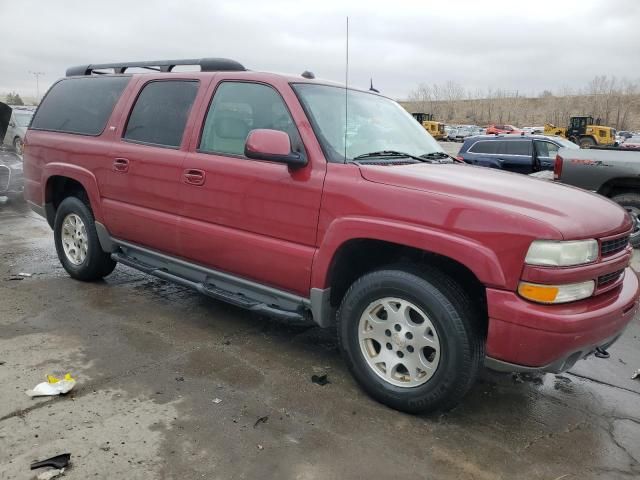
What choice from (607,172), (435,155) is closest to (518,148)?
(607,172)

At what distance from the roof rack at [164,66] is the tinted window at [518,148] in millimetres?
10251

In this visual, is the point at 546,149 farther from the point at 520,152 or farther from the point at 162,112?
the point at 162,112

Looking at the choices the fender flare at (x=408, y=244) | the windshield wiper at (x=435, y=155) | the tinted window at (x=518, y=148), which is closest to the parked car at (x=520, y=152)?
the tinted window at (x=518, y=148)

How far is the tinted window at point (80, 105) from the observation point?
462 centimetres

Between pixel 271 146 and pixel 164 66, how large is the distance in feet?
6.25

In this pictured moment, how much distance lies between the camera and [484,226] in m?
2.59

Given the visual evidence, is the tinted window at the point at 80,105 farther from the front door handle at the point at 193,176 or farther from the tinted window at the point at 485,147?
the tinted window at the point at 485,147

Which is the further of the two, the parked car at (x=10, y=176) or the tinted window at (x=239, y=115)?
the parked car at (x=10, y=176)

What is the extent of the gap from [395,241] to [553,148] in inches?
444

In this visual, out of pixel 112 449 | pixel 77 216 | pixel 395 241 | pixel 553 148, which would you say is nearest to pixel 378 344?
pixel 395 241

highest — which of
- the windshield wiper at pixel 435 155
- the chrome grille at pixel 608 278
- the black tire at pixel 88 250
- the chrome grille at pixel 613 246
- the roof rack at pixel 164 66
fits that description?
the roof rack at pixel 164 66

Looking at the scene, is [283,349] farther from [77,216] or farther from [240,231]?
[77,216]

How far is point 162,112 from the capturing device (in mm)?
4148

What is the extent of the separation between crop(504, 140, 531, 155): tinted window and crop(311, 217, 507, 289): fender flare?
10888mm
